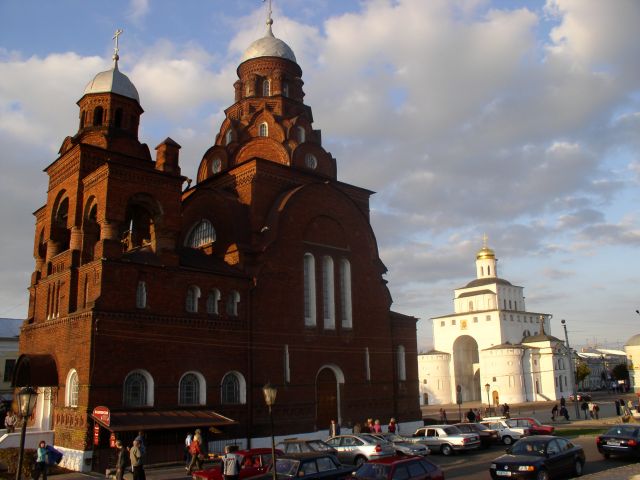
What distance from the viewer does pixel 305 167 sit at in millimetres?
34469

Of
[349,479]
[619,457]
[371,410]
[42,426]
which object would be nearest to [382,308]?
[371,410]

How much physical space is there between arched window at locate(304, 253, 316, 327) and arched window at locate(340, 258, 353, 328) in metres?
2.18

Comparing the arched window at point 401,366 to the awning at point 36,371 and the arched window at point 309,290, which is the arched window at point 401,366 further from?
the awning at point 36,371

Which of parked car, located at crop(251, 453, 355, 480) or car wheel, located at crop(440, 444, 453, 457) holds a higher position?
parked car, located at crop(251, 453, 355, 480)

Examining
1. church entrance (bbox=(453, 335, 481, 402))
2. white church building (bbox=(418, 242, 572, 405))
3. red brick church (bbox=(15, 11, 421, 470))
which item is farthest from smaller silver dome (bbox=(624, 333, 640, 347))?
red brick church (bbox=(15, 11, 421, 470))

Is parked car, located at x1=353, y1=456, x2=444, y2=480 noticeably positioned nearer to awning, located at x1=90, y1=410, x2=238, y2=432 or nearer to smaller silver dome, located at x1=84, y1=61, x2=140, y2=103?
awning, located at x1=90, y1=410, x2=238, y2=432

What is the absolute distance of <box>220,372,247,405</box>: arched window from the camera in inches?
1022

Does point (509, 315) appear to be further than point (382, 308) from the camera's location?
Yes

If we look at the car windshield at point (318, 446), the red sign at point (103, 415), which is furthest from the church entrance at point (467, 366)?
the red sign at point (103, 415)

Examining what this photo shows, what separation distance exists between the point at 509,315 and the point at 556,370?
900cm

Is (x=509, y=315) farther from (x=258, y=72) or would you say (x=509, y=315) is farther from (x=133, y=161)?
(x=133, y=161)

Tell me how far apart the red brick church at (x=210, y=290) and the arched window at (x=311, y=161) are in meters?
0.38

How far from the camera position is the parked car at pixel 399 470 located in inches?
546

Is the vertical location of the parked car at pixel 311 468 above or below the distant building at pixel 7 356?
below
